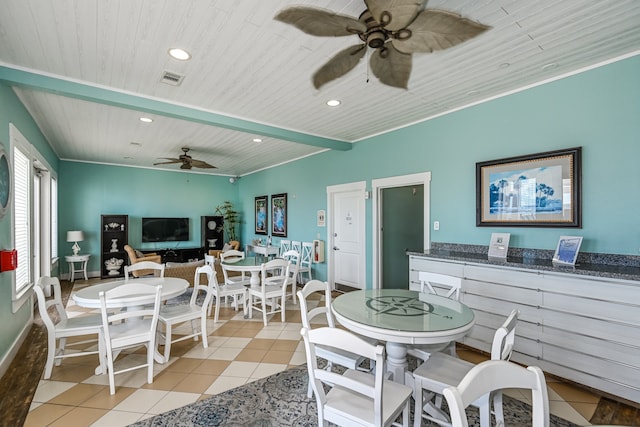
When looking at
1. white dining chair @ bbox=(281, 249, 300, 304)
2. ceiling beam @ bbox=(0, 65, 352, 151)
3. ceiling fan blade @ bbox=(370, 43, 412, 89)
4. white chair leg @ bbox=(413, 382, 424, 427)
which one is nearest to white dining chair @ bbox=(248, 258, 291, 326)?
white dining chair @ bbox=(281, 249, 300, 304)

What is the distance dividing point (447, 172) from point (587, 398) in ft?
8.35

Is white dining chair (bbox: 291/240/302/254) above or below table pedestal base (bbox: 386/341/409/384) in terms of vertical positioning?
above

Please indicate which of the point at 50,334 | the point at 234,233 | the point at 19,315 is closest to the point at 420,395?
the point at 50,334

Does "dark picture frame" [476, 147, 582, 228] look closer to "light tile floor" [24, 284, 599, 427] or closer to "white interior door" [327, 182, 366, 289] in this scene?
"light tile floor" [24, 284, 599, 427]

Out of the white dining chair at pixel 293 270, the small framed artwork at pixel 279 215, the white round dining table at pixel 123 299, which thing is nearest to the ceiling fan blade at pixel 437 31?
the white round dining table at pixel 123 299

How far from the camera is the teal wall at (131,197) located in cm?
713

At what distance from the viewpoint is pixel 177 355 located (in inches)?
123

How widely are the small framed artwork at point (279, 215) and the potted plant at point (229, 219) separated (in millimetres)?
1951

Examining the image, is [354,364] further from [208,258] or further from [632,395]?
[208,258]

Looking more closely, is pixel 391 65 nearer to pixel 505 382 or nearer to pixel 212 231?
pixel 505 382

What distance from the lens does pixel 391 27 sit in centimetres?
162

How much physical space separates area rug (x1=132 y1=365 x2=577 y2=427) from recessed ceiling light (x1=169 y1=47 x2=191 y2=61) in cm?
279

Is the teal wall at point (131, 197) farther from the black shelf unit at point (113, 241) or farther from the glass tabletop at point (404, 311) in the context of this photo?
the glass tabletop at point (404, 311)

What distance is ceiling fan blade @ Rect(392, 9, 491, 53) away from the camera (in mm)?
1517
